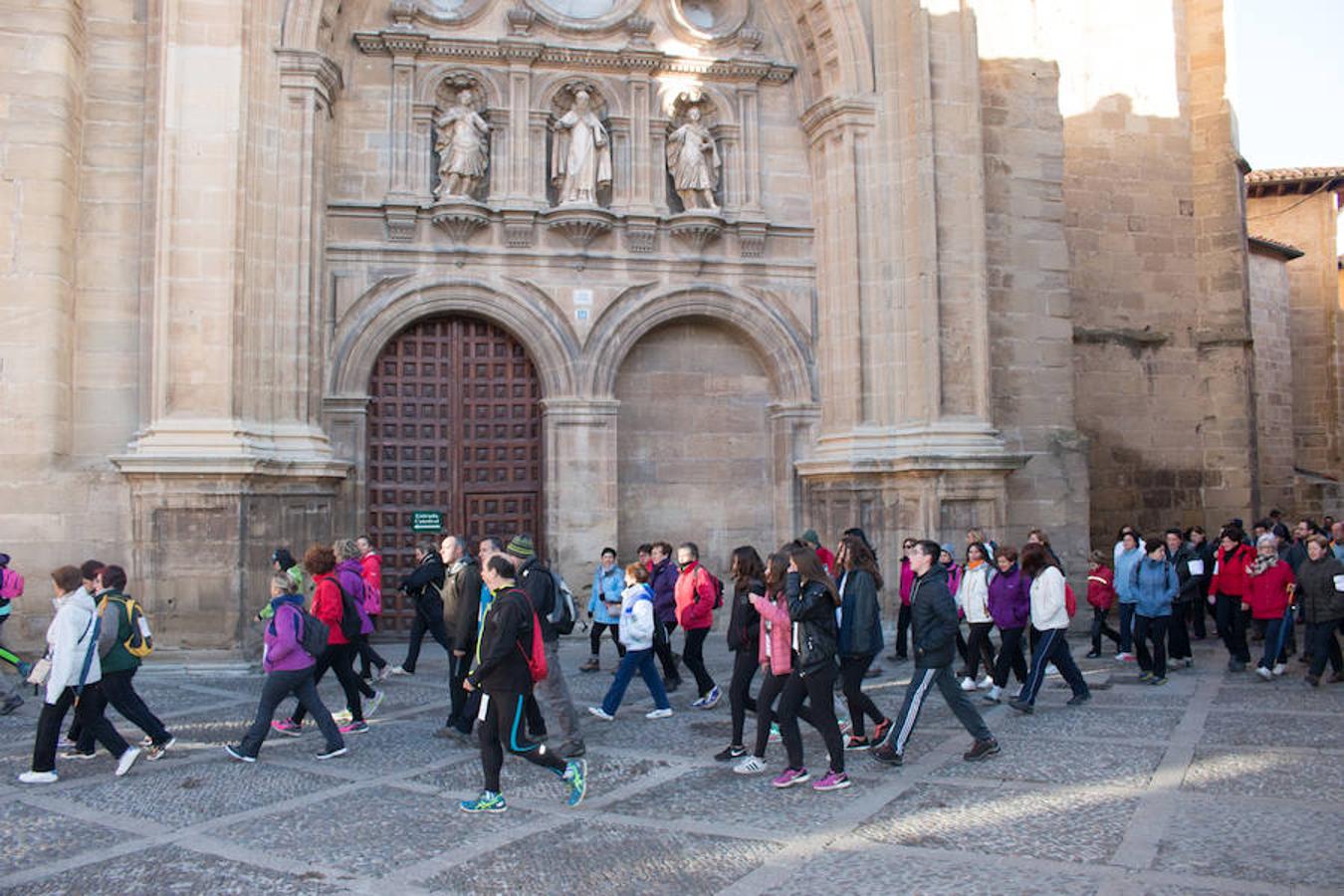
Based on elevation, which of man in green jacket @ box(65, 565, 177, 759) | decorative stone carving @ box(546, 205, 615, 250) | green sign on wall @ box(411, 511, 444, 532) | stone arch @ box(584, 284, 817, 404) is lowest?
man in green jacket @ box(65, 565, 177, 759)

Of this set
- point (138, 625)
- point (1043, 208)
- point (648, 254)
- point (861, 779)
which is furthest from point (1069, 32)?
point (138, 625)

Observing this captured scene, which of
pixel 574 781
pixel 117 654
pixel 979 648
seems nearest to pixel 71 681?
pixel 117 654

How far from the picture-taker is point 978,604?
1059 cm

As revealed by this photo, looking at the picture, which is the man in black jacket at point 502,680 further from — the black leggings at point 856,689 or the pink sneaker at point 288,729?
the pink sneaker at point 288,729

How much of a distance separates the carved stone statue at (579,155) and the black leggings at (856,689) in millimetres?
9200

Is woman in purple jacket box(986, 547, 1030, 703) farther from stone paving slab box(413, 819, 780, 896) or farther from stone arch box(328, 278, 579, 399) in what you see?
stone arch box(328, 278, 579, 399)

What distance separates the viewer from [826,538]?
15.5 meters

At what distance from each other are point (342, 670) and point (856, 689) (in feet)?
13.7

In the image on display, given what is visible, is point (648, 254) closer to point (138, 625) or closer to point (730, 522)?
point (730, 522)

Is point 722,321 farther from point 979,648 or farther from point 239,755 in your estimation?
point 239,755

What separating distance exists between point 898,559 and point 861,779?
7173mm

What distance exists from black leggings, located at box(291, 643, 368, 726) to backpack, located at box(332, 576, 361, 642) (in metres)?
0.11

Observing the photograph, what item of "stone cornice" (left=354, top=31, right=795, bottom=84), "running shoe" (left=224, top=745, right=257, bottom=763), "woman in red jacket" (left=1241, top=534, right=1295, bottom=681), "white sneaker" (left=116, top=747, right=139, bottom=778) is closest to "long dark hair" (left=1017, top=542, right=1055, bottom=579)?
"woman in red jacket" (left=1241, top=534, right=1295, bottom=681)

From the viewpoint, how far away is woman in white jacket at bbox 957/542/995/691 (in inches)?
416
